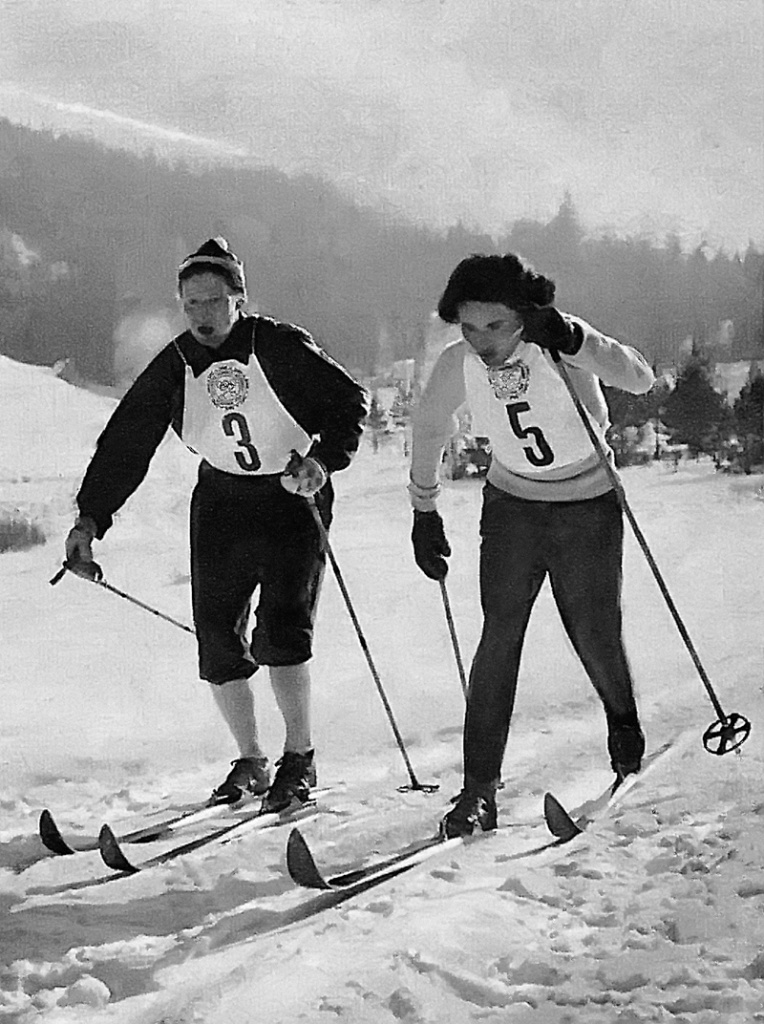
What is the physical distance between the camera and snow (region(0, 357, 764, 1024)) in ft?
4.23

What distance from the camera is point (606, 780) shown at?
1.98m

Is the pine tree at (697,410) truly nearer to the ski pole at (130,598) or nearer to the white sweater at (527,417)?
the white sweater at (527,417)

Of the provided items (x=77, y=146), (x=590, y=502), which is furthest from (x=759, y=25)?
(x=77, y=146)

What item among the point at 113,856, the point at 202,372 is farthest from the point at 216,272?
the point at 113,856

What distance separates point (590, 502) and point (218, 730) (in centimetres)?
88

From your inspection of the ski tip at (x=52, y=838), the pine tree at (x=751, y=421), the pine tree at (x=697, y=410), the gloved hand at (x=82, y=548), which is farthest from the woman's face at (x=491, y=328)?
the ski tip at (x=52, y=838)

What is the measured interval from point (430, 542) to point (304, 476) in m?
0.23

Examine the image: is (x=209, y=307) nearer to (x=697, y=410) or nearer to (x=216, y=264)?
(x=216, y=264)

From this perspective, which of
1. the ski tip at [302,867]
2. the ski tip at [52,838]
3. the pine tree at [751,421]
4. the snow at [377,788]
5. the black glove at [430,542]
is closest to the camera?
the snow at [377,788]

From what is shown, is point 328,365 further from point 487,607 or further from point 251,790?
point 251,790

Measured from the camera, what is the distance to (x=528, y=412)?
5.90 feet

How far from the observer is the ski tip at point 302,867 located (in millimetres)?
1483

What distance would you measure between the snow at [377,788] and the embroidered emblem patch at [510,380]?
1.03 feet

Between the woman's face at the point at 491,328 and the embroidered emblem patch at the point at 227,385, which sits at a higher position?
the woman's face at the point at 491,328
